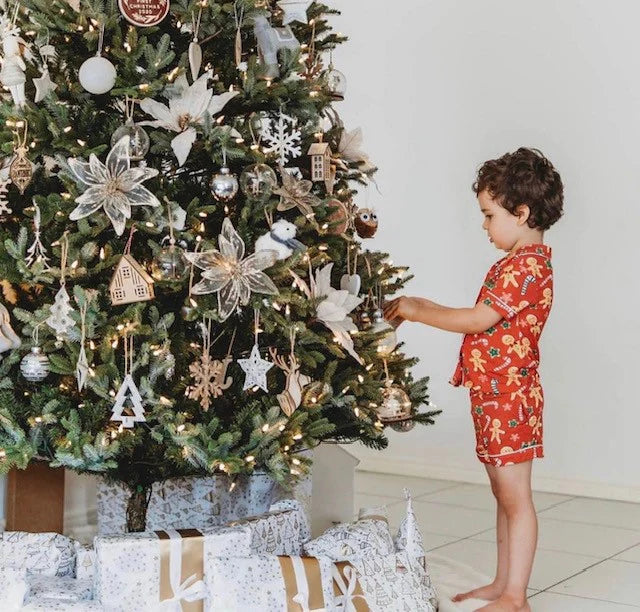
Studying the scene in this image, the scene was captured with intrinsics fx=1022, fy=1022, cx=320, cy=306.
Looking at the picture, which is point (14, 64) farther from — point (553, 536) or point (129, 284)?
point (553, 536)

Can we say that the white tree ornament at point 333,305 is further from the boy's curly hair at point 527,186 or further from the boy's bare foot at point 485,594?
the boy's bare foot at point 485,594

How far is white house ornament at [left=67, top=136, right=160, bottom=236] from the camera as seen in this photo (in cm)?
185

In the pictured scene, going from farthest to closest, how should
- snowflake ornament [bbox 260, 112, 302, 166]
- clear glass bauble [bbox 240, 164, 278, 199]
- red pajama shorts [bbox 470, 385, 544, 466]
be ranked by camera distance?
red pajama shorts [bbox 470, 385, 544, 466]
snowflake ornament [bbox 260, 112, 302, 166]
clear glass bauble [bbox 240, 164, 278, 199]

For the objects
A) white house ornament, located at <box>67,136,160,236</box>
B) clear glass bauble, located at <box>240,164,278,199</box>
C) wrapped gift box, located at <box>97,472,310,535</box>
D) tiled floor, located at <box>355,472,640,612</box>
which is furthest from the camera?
tiled floor, located at <box>355,472,640,612</box>

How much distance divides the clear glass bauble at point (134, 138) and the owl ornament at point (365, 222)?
61 cm

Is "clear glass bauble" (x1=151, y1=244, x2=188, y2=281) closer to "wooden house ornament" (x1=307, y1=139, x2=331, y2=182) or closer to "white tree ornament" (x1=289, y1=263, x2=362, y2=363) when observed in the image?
"white tree ornament" (x1=289, y1=263, x2=362, y2=363)

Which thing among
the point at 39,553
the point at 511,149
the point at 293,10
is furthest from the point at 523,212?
the point at 511,149

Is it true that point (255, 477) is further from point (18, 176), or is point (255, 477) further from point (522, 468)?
point (18, 176)

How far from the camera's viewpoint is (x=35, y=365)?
73.0 inches

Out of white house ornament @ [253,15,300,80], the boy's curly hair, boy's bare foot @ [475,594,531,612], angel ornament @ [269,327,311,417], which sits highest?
white house ornament @ [253,15,300,80]

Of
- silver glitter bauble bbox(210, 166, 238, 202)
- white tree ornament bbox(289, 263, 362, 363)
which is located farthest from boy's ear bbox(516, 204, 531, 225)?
silver glitter bauble bbox(210, 166, 238, 202)

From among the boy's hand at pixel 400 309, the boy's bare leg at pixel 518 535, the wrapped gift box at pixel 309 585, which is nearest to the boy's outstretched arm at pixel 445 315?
the boy's hand at pixel 400 309

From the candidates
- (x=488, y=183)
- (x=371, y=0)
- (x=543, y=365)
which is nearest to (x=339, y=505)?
(x=488, y=183)

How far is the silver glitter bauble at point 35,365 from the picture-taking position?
185 centimetres
